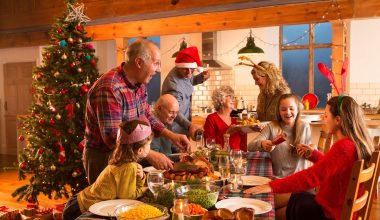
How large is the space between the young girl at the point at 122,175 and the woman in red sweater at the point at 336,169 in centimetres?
67

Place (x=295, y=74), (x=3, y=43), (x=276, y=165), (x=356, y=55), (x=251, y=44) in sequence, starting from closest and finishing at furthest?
(x=276, y=165) → (x=251, y=44) → (x=356, y=55) → (x=3, y=43) → (x=295, y=74)

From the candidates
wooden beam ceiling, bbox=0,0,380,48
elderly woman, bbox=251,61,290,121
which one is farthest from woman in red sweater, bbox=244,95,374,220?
wooden beam ceiling, bbox=0,0,380,48

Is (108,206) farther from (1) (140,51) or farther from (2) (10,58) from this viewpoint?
(2) (10,58)

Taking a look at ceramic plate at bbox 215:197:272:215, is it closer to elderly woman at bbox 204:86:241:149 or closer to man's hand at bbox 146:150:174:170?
man's hand at bbox 146:150:174:170

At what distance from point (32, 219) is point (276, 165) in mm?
2282

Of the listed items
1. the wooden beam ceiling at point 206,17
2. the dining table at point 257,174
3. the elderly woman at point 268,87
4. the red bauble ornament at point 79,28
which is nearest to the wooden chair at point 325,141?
the dining table at point 257,174

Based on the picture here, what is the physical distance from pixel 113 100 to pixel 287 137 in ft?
4.76

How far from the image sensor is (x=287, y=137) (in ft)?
10.6

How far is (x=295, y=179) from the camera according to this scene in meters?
2.27

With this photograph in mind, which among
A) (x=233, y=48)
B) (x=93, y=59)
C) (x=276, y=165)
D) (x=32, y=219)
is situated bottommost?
(x=32, y=219)

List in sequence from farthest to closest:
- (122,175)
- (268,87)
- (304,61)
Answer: (304,61) → (268,87) → (122,175)

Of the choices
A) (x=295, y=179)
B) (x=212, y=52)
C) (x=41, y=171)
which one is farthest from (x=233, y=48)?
(x=295, y=179)

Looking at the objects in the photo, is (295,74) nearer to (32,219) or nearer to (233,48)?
(233,48)

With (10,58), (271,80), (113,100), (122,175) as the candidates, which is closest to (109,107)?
(113,100)
